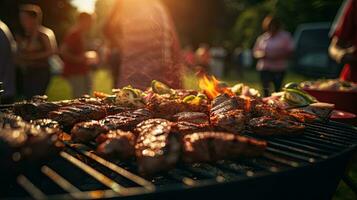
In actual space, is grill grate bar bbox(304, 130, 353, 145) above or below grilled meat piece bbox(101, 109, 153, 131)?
below

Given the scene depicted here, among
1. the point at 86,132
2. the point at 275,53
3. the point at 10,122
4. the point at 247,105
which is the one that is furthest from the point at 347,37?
the point at 10,122

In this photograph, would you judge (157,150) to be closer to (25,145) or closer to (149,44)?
(25,145)

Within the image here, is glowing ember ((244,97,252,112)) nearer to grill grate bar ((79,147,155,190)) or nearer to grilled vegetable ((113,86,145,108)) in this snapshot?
grilled vegetable ((113,86,145,108))

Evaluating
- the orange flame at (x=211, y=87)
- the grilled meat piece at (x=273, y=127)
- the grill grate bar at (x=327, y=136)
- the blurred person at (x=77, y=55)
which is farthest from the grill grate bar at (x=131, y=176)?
the blurred person at (x=77, y=55)

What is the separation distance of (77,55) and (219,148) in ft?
21.7

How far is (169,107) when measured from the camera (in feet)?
10.5

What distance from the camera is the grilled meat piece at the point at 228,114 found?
270 centimetres

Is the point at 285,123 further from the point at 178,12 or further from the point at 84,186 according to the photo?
the point at 178,12

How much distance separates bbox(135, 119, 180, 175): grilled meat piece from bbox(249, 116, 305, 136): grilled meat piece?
749 millimetres

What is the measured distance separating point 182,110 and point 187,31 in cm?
4612

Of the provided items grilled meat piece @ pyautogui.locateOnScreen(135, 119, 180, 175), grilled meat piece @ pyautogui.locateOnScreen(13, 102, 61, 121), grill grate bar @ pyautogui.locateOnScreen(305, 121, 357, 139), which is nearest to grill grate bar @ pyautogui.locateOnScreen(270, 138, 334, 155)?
grill grate bar @ pyautogui.locateOnScreen(305, 121, 357, 139)

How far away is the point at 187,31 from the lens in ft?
159

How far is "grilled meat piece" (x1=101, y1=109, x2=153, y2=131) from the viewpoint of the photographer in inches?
106

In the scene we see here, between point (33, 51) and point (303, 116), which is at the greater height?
point (33, 51)
